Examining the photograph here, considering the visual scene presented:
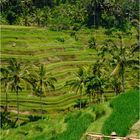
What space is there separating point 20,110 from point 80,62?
757 inches

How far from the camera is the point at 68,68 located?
72938mm

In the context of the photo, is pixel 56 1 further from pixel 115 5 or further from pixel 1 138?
pixel 1 138

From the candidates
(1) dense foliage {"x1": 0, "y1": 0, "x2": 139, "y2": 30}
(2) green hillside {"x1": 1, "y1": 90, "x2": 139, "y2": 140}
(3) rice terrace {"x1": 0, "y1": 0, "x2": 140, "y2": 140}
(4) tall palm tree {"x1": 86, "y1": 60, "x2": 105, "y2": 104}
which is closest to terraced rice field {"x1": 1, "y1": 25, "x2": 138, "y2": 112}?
(3) rice terrace {"x1": 0, "y1": 0, "x2": 140, "y2": 140}

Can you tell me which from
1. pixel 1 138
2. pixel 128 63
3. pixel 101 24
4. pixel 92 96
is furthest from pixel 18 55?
pixel 1 138

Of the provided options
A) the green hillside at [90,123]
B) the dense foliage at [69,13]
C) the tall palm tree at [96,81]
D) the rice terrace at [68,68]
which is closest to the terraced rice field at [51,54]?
the rice terrace at [68,68]

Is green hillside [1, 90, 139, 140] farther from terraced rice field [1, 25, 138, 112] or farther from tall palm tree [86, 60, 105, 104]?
terraced rice field [1, 25, 138, 112]

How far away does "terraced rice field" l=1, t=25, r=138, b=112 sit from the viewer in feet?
203

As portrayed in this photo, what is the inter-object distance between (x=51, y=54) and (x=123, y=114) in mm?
66863

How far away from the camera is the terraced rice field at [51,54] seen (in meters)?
62.0

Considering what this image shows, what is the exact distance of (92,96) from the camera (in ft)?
213

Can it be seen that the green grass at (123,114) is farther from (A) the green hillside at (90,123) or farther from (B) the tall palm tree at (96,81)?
(B) the tall palm tree at (96,81)

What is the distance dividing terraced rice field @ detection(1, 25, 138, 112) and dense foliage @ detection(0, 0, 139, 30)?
10.7 meters

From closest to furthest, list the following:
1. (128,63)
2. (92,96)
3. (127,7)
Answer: (128,63), (92,96), (127,7)

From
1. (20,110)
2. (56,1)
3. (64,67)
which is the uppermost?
(56,1)
